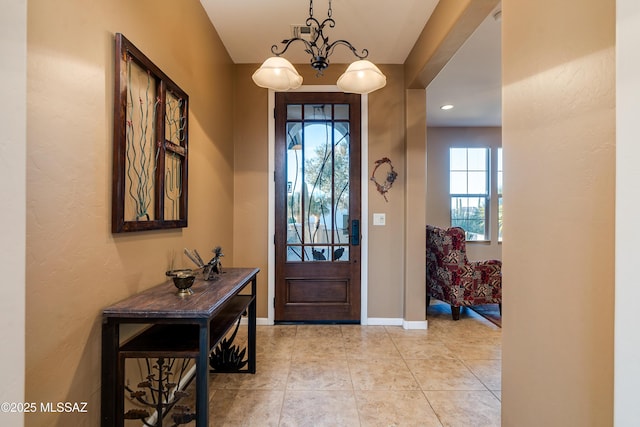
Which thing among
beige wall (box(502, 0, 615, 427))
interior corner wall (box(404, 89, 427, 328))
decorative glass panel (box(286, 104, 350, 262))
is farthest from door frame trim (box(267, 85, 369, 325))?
beige wall (box(502, 0, 615, 427))

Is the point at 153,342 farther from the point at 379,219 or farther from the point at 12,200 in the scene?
the point at 379,219

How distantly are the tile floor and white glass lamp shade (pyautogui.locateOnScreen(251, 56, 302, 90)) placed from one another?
2.04 meters

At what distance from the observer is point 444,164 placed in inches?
222

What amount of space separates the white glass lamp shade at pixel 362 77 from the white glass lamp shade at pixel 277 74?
1.06 ft

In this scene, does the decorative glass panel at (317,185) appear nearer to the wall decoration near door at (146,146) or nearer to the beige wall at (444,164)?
the wall decoration near door at (146,146)

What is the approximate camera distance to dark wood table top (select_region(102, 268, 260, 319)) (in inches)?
49.8

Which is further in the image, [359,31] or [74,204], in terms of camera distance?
[359,31]

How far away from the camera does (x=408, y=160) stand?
3.12 meters

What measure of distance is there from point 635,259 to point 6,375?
5.08ft

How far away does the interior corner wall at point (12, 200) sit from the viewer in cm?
71

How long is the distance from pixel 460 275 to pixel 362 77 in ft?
8.11

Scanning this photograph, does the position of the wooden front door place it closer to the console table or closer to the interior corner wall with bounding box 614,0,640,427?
the console table

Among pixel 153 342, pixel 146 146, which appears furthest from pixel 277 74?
pixel 153 342

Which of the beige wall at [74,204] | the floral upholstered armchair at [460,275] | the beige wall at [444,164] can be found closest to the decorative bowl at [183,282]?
the beige wall at [74,204]
